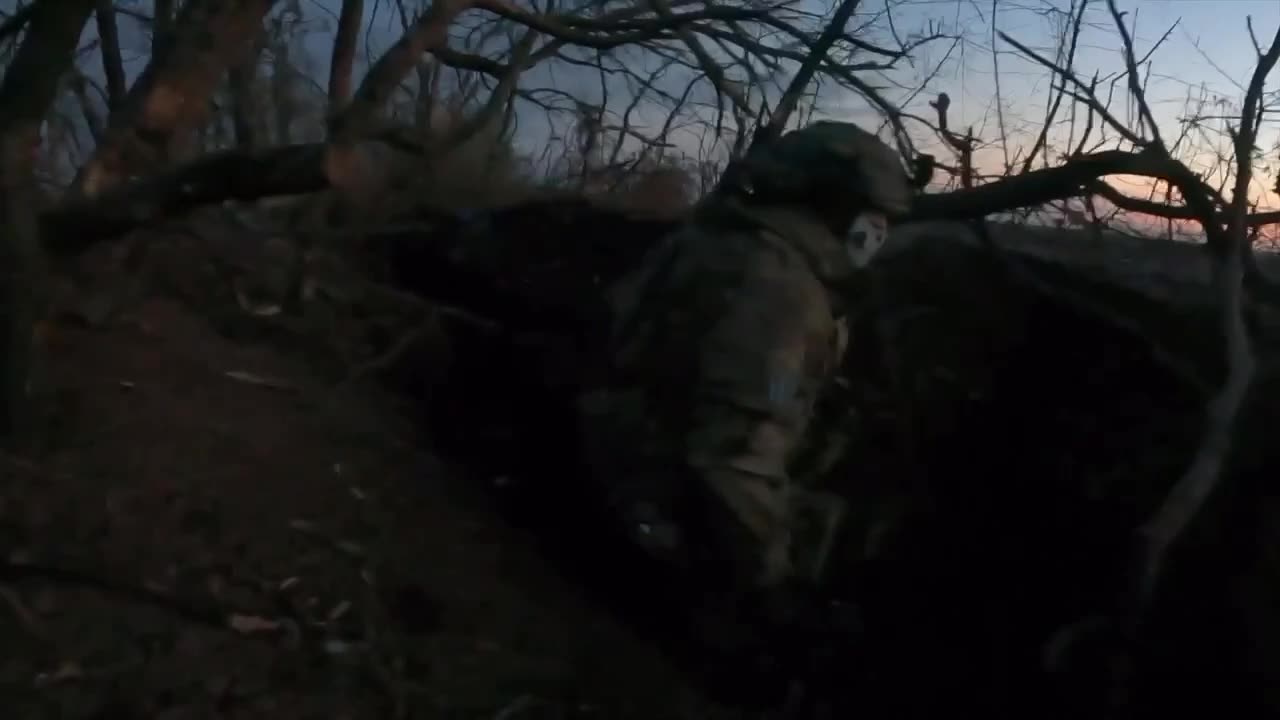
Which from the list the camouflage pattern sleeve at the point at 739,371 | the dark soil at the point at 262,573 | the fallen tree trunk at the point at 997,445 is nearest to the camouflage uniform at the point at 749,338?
the camouflage pattern sleeve at the point at 739,371

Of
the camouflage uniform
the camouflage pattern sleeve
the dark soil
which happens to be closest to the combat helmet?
the camouflage uniform

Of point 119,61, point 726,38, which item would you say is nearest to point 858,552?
point 726,38

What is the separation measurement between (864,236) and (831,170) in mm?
268

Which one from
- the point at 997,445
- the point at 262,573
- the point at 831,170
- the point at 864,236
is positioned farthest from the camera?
the point at 997,445

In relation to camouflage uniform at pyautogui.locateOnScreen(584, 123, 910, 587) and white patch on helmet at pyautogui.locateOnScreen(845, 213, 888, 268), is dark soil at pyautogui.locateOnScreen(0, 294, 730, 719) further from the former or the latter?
white patch on helmet at pyautogui.locateOnScreen(845, 213, 888, 268)

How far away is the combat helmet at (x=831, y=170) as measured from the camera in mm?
3807

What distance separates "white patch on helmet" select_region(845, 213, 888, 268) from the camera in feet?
12.9

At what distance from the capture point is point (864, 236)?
3.96 metres

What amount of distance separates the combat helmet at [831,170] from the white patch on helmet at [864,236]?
1.6 inches

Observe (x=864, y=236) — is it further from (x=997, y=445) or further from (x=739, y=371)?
(x=997, y=445)

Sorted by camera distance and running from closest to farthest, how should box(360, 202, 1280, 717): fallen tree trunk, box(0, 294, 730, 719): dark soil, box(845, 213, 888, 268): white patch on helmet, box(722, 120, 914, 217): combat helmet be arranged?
box(0, 294, 730, 719): dark soil, box(722, 120, 914, 217): combat helmet, box(845, 213, 888, 268): white patch on helmet, box(360, 202, 1280, 717): fallen tree trunk

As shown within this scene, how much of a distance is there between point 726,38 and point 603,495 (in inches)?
163

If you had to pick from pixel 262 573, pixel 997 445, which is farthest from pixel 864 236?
pixel 262 573

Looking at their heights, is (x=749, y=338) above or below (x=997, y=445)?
above
